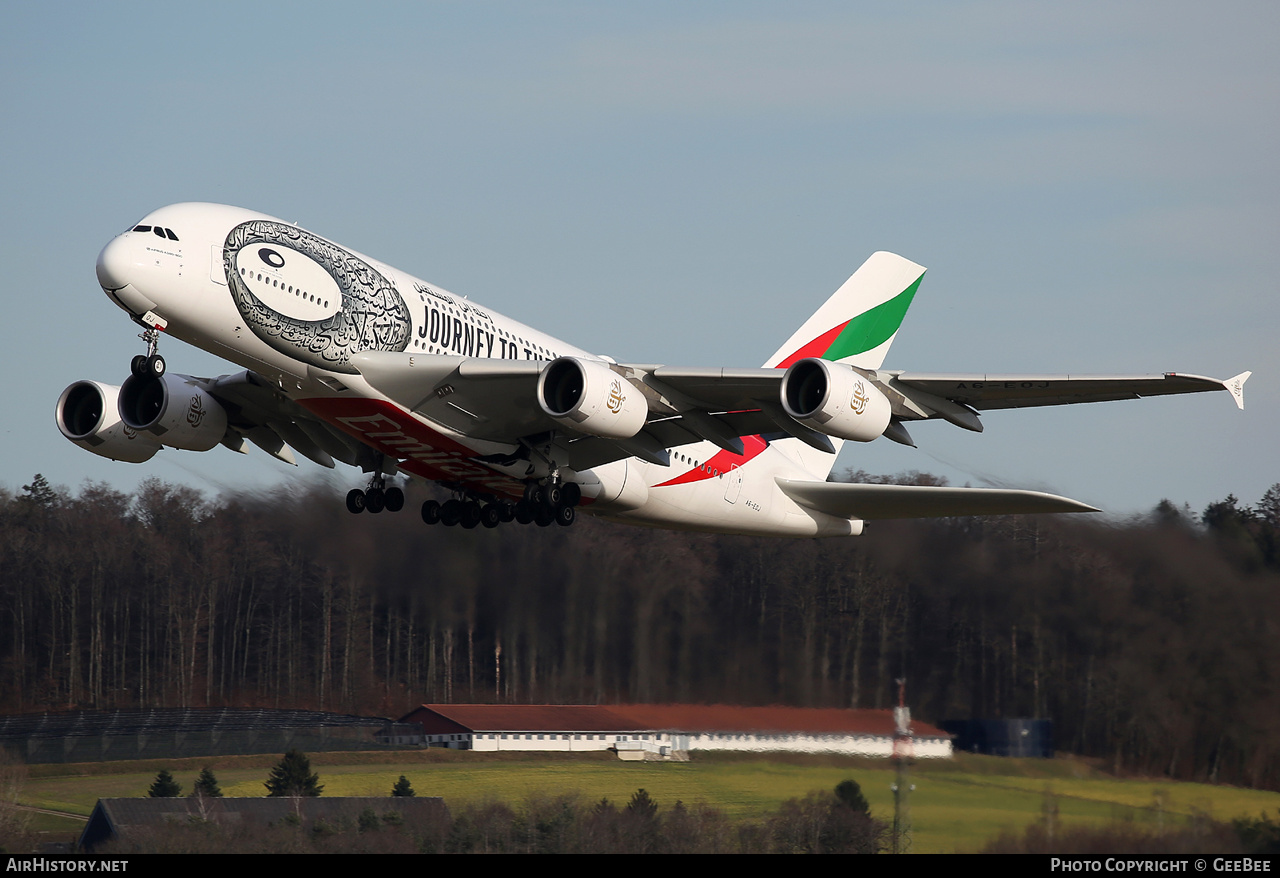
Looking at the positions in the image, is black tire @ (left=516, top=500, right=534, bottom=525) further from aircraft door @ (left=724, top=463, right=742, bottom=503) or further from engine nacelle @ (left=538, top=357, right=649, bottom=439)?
aircraft door @ (left=724, top=463, right=742, bottom=503)

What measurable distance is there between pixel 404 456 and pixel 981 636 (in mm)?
9714

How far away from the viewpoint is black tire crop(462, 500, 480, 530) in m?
24.5

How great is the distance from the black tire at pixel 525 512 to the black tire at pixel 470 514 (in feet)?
6.49

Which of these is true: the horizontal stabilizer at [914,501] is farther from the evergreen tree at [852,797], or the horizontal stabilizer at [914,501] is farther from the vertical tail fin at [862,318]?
the evergreen tree at [852,797]

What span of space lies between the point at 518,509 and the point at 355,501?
370cm

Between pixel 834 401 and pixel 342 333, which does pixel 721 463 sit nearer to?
pixel 834 401

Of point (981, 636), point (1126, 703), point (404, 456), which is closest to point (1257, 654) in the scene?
point (1126, 703)

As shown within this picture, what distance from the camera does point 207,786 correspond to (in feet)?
88.4

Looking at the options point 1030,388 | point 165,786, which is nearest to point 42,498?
point 165,786

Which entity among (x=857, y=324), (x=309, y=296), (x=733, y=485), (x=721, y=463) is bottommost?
(x=733, y=485)

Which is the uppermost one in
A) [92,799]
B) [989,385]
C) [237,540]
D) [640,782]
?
[989,385]

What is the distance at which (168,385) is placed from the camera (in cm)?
2328
